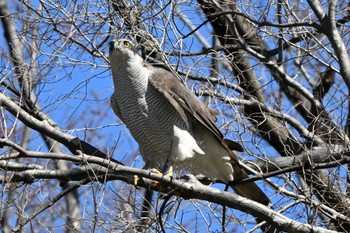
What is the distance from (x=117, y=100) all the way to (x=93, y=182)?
1631 mm

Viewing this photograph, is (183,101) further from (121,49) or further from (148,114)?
(121,49)

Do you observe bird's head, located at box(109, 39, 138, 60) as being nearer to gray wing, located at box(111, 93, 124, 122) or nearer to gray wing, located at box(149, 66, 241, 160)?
gray wing, located at box(149, 66, 241, 160)

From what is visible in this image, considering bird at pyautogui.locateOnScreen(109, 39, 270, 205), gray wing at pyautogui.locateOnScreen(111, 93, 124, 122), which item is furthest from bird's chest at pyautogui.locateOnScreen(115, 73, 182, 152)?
gray wing at pyautogui.locateOnScreen(111, 93, 124, 122)

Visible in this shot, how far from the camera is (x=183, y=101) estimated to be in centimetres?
626

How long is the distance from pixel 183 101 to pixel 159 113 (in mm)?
211

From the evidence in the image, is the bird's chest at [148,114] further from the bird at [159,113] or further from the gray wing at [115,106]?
the gray wing at [115,106]

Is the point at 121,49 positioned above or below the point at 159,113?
above

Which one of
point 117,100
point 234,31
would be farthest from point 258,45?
point 117,100

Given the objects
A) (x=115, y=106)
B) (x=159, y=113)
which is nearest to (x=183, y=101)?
(x=159, y=113)

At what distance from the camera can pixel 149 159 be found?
6.34m

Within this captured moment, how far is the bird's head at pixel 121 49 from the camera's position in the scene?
6.16 meters

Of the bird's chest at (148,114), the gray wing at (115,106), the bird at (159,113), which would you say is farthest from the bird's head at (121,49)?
the gray wing at (115,106)

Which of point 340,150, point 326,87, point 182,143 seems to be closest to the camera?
point 340,150

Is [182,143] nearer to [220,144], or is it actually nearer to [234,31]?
[220,144]
